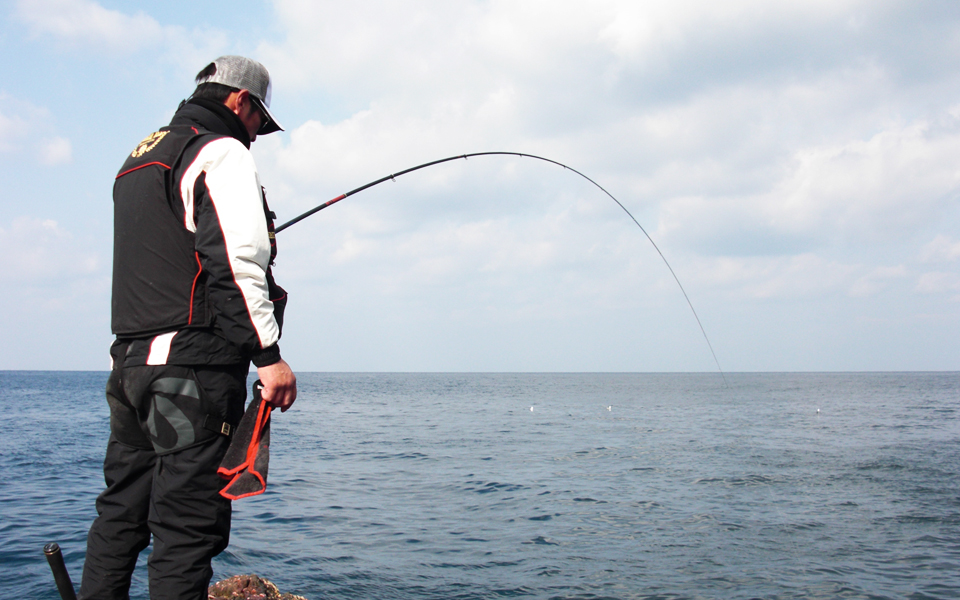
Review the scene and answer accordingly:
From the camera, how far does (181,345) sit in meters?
2.27

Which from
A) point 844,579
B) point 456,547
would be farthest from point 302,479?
point 844,579

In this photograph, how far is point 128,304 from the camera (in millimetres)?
2363

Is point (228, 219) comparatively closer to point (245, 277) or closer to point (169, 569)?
point (245, 277)

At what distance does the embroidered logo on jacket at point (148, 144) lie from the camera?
8.06 feet

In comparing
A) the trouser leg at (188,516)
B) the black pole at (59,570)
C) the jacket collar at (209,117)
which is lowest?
the black pole at (59,570)

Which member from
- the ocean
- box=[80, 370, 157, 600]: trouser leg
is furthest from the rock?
box=[80, 370, 157, 600]: trouser leg

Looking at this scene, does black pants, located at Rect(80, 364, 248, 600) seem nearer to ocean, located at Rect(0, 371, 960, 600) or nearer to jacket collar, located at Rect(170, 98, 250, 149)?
jacket collar, located at Rect(170, 98, 250, 149)

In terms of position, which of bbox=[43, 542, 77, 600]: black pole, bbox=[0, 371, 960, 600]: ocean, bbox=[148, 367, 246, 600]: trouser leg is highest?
bbox=[148, 367, 246, 600]: trouser leg

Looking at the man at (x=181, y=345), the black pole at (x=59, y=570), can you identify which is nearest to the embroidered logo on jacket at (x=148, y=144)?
the man at (x=181, y=345)

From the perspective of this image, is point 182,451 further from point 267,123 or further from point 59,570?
point 267,123

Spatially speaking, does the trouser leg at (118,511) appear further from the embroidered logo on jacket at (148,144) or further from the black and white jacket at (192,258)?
the embroidered logo on jacket at (148,144)

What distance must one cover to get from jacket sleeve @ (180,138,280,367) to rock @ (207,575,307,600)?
159 inches

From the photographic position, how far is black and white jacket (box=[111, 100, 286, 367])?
7.30 feet

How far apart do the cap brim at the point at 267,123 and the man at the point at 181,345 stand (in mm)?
323
